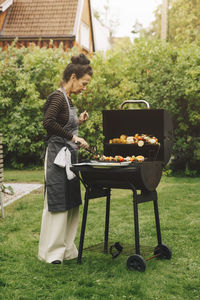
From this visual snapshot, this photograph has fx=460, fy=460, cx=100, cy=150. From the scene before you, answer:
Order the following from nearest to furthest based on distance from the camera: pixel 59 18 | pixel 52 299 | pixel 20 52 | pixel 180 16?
pixel 52 299
pixel 20 52
pixel 59 18
pixel 180 16

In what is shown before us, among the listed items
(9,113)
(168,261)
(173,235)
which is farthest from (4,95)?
(168,261)

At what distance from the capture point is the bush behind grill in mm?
11805

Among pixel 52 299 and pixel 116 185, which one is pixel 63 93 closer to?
pixel 116 185

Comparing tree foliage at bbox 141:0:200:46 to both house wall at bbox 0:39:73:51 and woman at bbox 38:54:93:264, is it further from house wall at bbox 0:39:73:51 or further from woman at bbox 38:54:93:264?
woman at bbox 38:54:93:264

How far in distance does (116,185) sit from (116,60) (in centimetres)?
876

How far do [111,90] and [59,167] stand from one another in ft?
26.2

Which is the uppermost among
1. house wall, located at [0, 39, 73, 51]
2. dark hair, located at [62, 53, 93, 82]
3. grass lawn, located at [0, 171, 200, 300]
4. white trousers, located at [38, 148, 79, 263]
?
house wall, located at [0, 39, 73, 51]

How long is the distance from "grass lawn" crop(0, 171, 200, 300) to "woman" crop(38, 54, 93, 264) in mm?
232

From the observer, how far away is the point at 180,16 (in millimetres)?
31078

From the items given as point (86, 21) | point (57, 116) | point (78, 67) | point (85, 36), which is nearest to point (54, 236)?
point (57, 116)

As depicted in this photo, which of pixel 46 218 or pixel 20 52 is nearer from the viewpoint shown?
pixel 46 218

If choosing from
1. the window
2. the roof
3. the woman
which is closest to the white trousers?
the woman

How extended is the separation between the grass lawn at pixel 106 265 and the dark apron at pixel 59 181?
0.60 meters

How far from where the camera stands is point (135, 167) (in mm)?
4180
